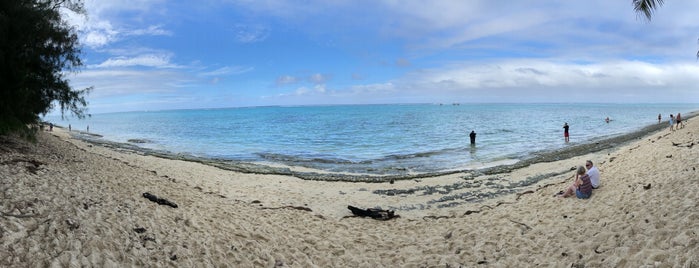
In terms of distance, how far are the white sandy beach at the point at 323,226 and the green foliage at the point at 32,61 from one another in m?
1.34

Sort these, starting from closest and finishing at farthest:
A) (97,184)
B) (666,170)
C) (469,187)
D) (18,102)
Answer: (97,184), (666,170), (18,102), (469,187)

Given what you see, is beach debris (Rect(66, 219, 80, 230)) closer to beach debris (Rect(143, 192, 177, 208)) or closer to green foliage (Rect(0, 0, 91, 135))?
beach debris (Rect(143, 192, 177, 208))

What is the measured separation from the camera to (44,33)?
1272cm

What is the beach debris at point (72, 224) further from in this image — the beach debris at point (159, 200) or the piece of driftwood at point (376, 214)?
the piece of driftwood at point (376, 214)

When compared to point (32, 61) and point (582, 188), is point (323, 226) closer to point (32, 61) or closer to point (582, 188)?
point (582, 188)

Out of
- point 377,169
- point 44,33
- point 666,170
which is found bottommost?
point 377,169

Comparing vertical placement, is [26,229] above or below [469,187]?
above

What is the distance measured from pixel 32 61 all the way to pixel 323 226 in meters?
11.9

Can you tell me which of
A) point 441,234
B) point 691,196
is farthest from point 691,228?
point 441,234

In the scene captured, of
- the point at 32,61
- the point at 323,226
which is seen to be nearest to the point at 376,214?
the point at 323,226

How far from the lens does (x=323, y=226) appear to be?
10000 millimetres

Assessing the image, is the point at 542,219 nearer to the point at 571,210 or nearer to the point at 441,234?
the point at 571,210

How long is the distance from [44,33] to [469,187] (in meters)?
16.8

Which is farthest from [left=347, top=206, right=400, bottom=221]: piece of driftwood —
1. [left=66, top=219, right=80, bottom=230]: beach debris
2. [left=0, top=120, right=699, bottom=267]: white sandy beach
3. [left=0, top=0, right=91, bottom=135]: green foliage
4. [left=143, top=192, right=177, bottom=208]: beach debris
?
[left=0, top=0, right=91, bottom=135]: green foliage
